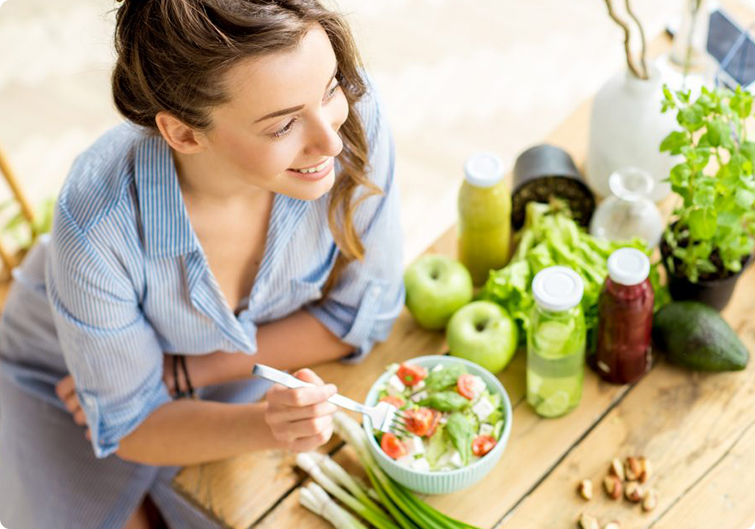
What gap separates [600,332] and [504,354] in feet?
0.54

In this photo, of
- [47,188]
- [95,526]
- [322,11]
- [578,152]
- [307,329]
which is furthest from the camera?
[47,188]

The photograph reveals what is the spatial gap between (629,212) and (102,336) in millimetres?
942

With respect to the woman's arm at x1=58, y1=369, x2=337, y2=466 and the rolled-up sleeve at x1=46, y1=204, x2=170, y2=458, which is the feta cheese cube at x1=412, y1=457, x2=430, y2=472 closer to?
the woman's arm at x1=58, y1=369, x2=337, y2=466

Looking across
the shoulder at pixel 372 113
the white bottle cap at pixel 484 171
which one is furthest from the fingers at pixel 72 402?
the white bottle cap at pixel 484 171

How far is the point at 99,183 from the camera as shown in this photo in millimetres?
1419

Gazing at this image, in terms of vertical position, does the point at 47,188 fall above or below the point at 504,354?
below

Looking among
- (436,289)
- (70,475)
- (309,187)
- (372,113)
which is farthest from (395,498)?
(70,475)

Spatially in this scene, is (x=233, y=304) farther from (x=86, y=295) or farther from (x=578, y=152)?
(x=578, y=152)

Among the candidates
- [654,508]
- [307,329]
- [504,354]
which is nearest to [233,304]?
[307,329]

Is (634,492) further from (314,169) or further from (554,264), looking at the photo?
(314,169)

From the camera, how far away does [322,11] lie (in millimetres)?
1200

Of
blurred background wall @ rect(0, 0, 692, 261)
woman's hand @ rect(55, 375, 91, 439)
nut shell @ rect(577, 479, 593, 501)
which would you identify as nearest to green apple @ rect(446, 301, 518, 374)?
nut shell @ rect(577, 479, 593, 501)

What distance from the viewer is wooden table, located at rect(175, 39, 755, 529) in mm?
1410

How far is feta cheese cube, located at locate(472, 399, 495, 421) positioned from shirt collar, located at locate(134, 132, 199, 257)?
20.6 inches
